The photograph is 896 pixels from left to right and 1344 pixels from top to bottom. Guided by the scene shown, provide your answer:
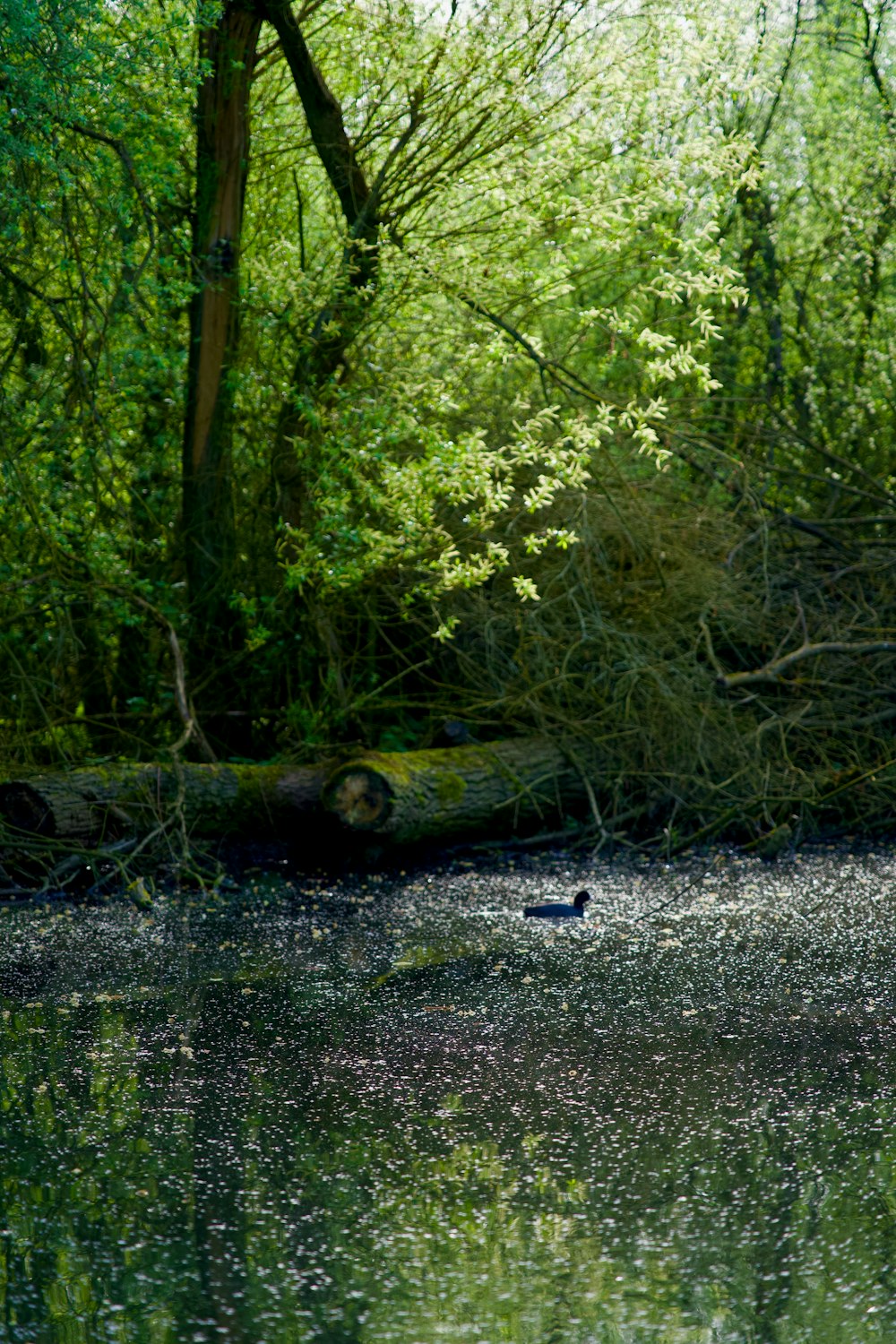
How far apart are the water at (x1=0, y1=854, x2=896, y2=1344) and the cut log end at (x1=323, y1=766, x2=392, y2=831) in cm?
Result: 140

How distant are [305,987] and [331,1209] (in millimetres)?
2111

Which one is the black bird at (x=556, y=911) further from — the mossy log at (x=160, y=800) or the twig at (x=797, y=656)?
the twig at (x=797, y=656)

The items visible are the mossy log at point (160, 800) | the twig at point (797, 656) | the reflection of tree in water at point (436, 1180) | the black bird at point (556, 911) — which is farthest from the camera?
the twig at point (797, 656)

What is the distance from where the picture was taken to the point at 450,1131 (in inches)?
143

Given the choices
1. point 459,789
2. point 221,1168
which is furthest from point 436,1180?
point 459,789

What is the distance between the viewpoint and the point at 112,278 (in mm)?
7891

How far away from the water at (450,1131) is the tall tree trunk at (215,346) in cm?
293

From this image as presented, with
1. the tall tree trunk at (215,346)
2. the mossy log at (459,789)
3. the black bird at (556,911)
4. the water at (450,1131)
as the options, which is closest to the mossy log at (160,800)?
the mossy log at (459,789)

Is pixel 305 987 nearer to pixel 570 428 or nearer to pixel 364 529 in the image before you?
pixel 364 529

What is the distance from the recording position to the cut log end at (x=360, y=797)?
25.4ft

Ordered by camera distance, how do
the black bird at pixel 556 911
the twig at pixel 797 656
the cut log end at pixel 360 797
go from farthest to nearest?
the twig at pixel 797 656 → the cut log end at pixel 360 797 → the black bird at pixel 556 911

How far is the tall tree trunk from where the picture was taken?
863cm

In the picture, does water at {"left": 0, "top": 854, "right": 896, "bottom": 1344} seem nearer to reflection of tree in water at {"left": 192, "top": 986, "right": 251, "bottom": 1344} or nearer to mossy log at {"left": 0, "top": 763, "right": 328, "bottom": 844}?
reflection of tree in water at {"left": 192, "top": 986, "right": 251, "bottom": 1344}

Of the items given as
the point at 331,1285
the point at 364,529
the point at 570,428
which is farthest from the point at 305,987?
the point at 570,428
